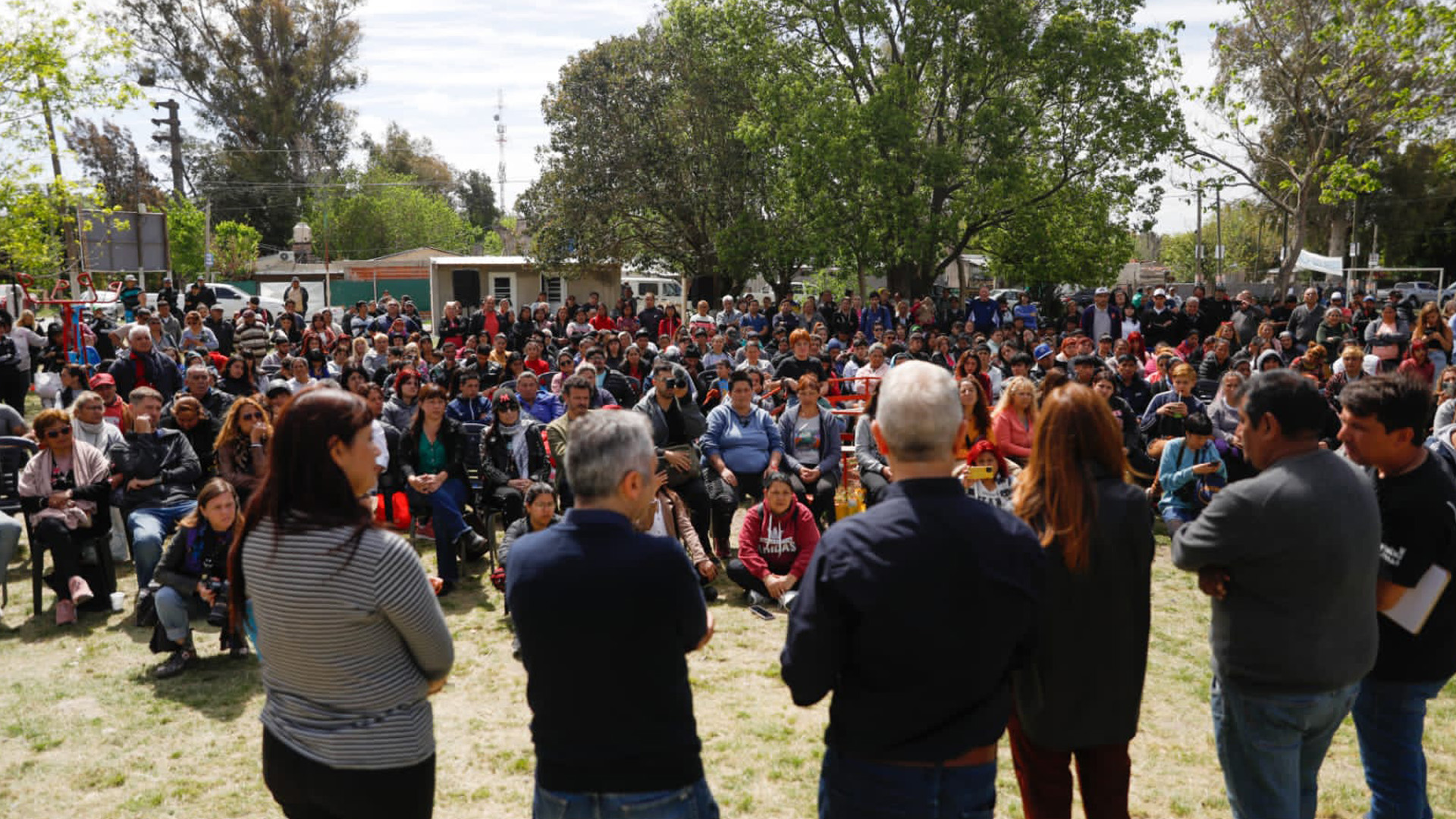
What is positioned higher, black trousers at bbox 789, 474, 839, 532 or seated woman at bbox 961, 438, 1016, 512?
seated woman at bbox 961, 438, 1016, 512

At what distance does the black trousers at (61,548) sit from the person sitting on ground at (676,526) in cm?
374

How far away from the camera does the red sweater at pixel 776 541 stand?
6375 millimetres

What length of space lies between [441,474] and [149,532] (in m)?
1.90

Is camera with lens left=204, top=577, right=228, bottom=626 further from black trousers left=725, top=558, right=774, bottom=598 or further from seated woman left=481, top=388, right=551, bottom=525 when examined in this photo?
black trousers left=725, top=558, right=774, bottom=598

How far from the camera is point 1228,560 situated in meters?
2.55

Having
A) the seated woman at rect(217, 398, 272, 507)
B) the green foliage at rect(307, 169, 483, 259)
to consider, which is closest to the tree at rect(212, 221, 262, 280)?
the green foliage at rect(307, 169, 483, 259)

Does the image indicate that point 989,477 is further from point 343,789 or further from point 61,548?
point 61,548

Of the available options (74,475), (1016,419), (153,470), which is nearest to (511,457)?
(153,470)

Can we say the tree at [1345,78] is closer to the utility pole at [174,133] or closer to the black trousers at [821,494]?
the black trousers at [821,494]

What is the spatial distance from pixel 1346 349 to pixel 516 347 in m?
11.0

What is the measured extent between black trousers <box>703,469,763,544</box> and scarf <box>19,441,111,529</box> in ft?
13.9

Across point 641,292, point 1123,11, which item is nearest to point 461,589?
point 1123,11

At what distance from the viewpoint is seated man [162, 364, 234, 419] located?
7.73m

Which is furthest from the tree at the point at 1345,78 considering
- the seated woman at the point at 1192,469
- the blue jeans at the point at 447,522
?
the blue jeans at the point at 447,522
